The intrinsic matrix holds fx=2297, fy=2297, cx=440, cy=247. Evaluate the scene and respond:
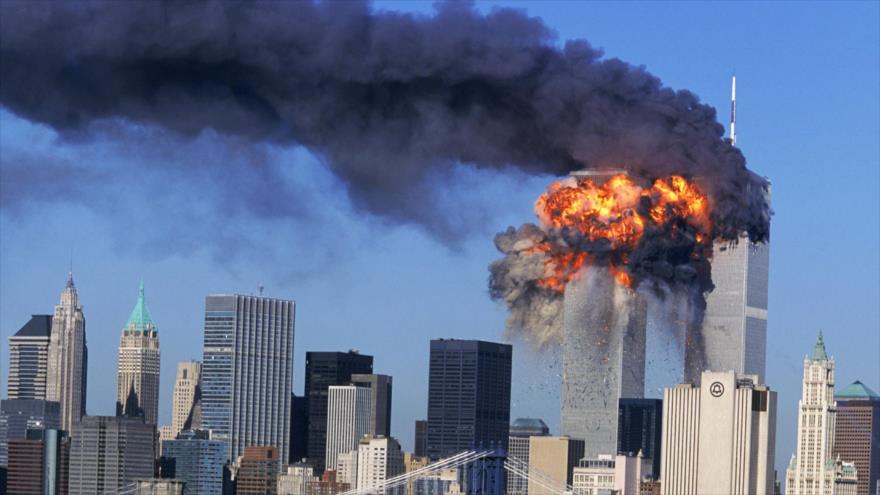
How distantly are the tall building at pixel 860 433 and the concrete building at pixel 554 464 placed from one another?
3165cm

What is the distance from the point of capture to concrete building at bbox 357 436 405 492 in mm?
145750

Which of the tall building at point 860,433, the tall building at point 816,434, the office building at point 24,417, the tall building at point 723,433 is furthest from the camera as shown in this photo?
the office building at point 24,417

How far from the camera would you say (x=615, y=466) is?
12562cm

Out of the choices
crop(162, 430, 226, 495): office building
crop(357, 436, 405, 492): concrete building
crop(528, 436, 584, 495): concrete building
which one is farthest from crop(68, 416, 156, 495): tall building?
crop(528, 436, 584, 495): concrete building

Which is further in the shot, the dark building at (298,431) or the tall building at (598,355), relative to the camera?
the dark building at (298,431)

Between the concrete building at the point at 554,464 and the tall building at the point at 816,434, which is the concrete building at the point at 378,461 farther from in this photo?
the tall building at the point at 816,434

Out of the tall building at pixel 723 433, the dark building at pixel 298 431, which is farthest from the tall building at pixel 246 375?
the tall building at pixel 723 433

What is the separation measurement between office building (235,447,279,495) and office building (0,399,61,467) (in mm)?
21878

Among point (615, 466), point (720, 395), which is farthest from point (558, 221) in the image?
point (615, 466)

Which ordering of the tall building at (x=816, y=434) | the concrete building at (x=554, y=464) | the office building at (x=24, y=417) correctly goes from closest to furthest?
the concrete building at (x=554, y=464), the tall building at (x=816, y=434), the office building at (x=24, y=417)

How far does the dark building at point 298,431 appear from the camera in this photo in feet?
565

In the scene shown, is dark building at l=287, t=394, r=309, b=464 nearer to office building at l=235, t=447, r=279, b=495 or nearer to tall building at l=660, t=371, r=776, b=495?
office building at l=235, t=447, r=279, b=495

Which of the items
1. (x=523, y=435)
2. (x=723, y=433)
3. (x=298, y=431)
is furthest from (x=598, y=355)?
(x=298, y=431)

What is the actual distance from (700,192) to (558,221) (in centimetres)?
285
